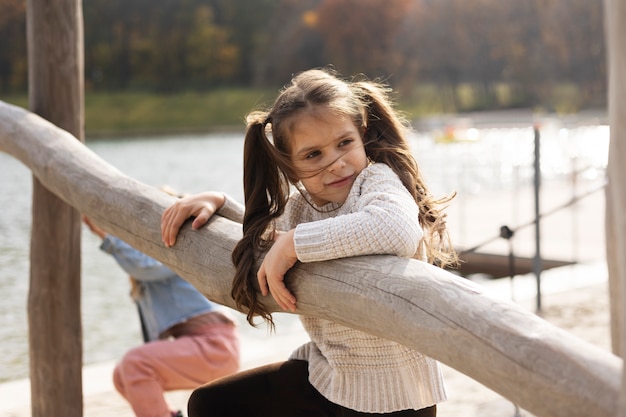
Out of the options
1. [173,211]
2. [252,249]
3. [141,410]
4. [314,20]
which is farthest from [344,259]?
[314,20]

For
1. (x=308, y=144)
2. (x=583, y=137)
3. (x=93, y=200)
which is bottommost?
(x=583, y=137)

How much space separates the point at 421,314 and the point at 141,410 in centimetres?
178

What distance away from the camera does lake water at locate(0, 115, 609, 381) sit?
7336mm

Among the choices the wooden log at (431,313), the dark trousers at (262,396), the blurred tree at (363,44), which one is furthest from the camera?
the blurred tree at (363,44)

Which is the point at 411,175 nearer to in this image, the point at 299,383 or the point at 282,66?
the point at 299,383

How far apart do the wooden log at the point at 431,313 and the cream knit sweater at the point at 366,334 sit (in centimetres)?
5

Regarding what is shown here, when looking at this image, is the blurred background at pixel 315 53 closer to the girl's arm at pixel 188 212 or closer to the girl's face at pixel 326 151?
the girl's arm at pixel 188 212

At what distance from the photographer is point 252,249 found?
2.00m

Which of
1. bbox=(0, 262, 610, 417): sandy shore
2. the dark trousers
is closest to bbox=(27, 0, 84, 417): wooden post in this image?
bbox=(0, 262, 610, 417): sandy shore

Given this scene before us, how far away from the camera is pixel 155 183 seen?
21.5 metres

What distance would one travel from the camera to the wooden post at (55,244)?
131 inches

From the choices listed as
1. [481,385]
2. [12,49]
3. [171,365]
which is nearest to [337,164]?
[171,365]

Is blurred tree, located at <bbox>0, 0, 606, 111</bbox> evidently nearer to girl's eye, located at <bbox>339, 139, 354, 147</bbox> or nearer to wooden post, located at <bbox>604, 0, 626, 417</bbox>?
girl's eye, located at <bbox>339, 139, 354, 147</bbox>

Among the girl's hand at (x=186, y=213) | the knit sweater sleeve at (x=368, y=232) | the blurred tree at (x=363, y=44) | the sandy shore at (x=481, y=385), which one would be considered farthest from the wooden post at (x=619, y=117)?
the blurred tree at (x=363, y=44)
